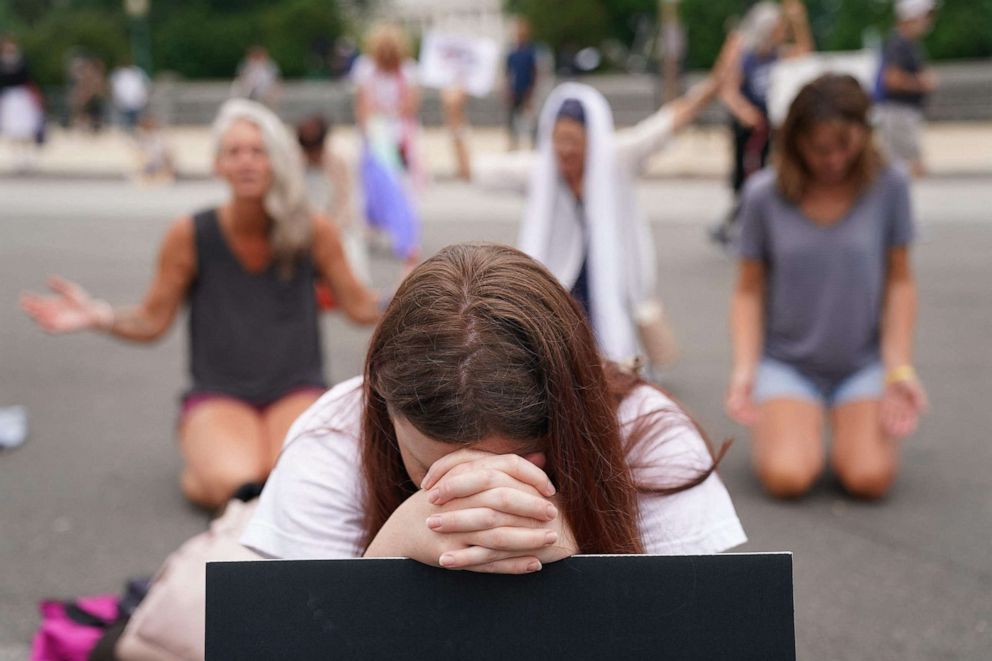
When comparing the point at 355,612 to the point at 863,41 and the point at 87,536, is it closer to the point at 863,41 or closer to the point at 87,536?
the point at 87,536

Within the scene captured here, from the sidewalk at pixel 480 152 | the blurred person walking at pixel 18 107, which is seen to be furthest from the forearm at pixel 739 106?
the blurred person walking at pixel 18 107

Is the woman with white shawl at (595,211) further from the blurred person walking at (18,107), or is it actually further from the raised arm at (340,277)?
the blurred person walking at (18,107)

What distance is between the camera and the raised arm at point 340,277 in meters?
4.64

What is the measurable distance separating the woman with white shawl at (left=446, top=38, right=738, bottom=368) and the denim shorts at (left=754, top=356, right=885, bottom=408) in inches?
21.8

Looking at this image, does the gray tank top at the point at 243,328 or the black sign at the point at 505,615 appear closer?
the black sign at the point at 505,615

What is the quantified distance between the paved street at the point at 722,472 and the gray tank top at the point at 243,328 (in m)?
0.54

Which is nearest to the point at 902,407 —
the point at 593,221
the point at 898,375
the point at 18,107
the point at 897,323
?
the point at 898,375

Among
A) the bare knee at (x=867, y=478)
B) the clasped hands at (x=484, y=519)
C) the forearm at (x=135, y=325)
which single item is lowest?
the bare knee at (x=867, y=478)

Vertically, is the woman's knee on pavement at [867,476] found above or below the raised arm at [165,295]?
below

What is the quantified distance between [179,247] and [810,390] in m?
2.47

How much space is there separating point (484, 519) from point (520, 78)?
17362 mm

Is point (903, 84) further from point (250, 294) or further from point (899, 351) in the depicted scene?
point (250, 294)

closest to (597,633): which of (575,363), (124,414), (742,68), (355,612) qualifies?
(355,612)

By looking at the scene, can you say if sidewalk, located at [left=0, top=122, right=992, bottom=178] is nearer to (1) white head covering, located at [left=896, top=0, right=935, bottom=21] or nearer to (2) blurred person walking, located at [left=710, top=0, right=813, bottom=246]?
(1) white head covering, located at [left=896, top=0, right=935, bottom=21]
